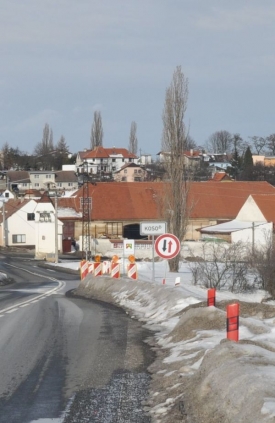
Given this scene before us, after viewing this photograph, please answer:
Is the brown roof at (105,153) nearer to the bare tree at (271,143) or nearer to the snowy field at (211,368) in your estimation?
the bare tree at (271,143)

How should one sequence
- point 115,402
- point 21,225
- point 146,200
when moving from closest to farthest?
point 115,402 < point 146,200 < point 21,225

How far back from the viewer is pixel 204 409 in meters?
7.11

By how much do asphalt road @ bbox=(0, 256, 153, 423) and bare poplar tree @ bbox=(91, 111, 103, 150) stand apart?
447 feet

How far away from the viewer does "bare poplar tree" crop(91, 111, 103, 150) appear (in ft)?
499

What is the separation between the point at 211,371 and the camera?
26.1 feet

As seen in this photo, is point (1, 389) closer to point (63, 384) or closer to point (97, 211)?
point (63, 384)

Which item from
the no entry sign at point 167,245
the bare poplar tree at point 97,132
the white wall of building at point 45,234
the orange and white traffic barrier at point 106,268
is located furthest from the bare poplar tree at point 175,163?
the bare poplar tree at point 97,132

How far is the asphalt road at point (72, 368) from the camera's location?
776 cm

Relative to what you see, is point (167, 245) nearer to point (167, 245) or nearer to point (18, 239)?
point (167, 245)

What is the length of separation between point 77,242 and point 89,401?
7587cm

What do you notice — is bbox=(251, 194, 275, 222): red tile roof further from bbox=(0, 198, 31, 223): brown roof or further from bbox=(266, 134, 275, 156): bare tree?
bbox=(266, 134, 275, 156): bare tree

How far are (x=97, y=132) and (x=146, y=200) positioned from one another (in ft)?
249

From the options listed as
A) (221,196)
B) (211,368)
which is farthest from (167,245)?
(221,196)

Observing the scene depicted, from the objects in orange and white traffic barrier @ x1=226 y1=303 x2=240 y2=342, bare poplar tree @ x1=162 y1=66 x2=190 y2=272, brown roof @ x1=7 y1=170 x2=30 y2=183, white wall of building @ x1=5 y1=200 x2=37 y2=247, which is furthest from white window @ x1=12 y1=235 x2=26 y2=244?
orange and white traffic barrier @ x1=226 y1=303 x2=240 y2=342
